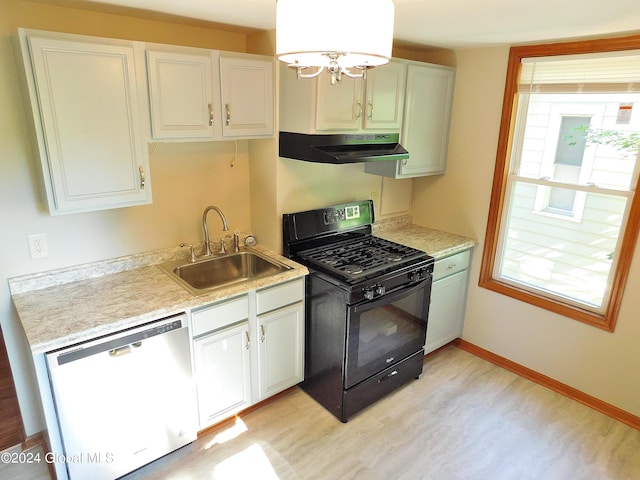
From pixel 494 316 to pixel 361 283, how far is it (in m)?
1.39

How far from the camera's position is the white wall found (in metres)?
2.53

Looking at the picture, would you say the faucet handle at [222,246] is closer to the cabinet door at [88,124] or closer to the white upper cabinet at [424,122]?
the cabinet door at [88,124]

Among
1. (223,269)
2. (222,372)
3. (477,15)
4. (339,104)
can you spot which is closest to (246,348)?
(222,372)

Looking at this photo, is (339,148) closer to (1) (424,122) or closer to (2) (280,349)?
(1) (424,122)

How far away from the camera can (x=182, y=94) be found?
2.05 m

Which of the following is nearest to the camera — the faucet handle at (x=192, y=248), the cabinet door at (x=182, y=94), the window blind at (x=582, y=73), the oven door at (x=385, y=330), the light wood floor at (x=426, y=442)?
the cabinet door at (x=182, y=94)

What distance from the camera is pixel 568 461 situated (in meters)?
2.28

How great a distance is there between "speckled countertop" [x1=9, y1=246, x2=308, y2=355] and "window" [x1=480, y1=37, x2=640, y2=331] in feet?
5.29

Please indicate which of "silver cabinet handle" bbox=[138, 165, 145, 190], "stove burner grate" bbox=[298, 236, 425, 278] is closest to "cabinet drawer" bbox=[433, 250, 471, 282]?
"stove burner grate" bbox=[298, 236, 425, 278]

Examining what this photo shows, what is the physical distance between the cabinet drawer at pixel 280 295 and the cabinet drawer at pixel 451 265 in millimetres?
1003

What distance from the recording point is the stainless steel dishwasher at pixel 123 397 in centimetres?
176

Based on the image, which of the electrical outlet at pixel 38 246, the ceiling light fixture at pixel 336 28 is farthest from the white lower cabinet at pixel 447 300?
the electrical outlet at pixel 38 246

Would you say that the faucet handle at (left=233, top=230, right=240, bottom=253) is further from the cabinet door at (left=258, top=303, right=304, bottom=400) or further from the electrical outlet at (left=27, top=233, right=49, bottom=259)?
the electrical outlet at (left=27, top=233, right=49, bottom=259)

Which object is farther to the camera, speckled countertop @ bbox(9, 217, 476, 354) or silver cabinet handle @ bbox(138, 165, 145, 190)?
silver cabinet handle @ bbox(138, 165, 145, 190)
